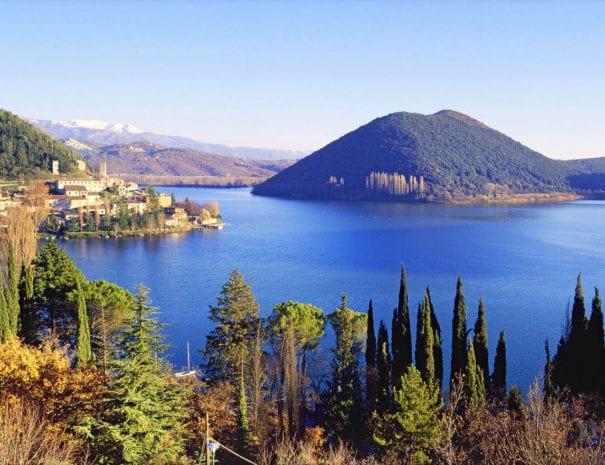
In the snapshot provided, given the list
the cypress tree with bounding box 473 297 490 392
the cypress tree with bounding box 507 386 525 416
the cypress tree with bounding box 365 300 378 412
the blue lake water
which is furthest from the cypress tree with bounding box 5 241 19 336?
the cypress tree with bounding box 507 386 525 416

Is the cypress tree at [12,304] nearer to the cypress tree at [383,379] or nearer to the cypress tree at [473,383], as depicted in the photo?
the cypress tree at [383,379]

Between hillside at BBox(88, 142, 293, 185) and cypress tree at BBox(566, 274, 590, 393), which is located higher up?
hillside at BBox(88, 142, 293, 185)

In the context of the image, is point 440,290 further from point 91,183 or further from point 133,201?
point 91,183

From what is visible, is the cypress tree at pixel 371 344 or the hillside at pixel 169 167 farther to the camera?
the hillside at pixel 169 167

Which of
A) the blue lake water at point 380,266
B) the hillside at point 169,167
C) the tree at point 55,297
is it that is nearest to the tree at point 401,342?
the blue lake water at point 380,266

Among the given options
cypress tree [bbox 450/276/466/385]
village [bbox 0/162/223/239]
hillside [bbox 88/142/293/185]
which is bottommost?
cypress tree [bbox 450/276/466/385]

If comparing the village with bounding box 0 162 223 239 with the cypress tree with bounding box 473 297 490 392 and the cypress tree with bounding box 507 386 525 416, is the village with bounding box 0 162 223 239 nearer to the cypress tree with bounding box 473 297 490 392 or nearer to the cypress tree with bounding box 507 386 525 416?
the cypress tree with bounding box 473 297 490 392

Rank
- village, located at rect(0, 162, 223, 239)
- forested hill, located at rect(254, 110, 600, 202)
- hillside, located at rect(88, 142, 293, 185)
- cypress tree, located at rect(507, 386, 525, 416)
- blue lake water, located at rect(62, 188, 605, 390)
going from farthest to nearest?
hillside, located at rect(88, 142, 293, 185)
forested hill, located at rect(254, 110, 600, 202)
village, located at rect(0, 162, 223, 239)
blue lake water, located at rect(62, 188, 605, 390)
cypress tree, located at rect(507, 386, 525, 416)
